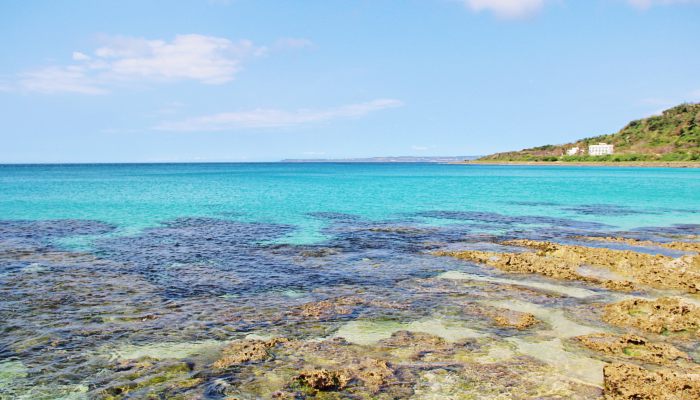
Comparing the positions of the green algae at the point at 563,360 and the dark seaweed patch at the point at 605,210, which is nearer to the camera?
the green algae at the point at 563,360

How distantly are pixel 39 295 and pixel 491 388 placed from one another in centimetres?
1320

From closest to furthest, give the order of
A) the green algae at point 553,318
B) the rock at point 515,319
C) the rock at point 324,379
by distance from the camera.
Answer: the rock at point 324,379
the green algae at point 553,318
the rock at point 515,319

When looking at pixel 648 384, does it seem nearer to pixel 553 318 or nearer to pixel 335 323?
pixel 553 318

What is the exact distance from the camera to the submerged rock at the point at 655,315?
1132cm

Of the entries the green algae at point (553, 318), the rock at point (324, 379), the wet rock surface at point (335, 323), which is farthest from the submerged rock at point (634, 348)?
the rock at point (324, 379)

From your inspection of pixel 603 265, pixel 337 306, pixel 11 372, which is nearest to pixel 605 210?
pixel 603 265

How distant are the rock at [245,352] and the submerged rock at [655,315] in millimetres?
8488

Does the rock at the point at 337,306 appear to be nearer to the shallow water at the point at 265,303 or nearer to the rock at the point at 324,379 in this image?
the shallow water at the point at 265,303

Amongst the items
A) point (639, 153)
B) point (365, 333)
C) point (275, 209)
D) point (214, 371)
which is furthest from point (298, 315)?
point (639, 153)

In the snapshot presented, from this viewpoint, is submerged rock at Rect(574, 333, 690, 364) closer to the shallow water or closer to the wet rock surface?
the wet rock surface

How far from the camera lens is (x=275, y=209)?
42.1 meters

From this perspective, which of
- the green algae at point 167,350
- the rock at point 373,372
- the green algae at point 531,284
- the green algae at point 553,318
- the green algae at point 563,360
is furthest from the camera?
the green algae at point 531,284

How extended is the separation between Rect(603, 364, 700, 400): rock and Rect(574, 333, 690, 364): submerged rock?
0.73m

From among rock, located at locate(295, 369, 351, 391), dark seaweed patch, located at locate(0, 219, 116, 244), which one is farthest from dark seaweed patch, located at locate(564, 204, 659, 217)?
dark seaweed patch, located at locate(0, 219, 116, 244)
